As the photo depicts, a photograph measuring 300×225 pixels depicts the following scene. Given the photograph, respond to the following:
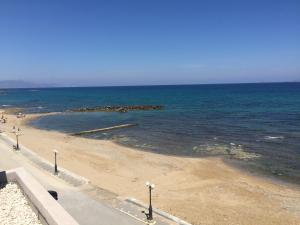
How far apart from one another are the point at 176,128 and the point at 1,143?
79.1ft

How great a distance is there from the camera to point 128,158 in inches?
1211

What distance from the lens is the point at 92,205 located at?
650 inches

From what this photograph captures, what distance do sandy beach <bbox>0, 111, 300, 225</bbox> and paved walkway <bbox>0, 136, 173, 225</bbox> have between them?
217cm

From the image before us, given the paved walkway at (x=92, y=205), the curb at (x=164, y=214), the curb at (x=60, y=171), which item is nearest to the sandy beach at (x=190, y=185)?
the curb at (x=164, y=214)

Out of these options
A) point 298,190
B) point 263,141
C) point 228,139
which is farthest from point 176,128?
point 298,190

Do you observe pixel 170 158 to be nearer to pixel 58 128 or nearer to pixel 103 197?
pixel 103 197

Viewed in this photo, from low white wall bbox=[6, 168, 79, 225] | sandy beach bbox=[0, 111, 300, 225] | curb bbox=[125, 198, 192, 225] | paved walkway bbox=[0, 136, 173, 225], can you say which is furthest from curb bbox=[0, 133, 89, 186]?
low white wall bbox=[6, 168, 79, 225]

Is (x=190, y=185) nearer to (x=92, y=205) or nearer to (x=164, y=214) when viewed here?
(x=164, y=214)

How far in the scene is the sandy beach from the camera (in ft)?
59.0

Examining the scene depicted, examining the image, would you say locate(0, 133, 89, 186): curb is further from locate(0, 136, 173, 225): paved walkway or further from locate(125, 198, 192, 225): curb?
locate(125, 198, 192, 225): curb

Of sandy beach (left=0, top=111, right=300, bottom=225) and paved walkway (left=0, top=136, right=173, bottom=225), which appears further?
sandy beach (left=0, top=111, right=300, bottom=225)

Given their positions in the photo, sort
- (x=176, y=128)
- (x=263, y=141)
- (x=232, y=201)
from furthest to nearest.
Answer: (x=176, y=128), (x=263, y=141), (x=232, y=201)

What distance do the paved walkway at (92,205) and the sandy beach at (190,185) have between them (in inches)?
85.5

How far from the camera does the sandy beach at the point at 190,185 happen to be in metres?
18.0
